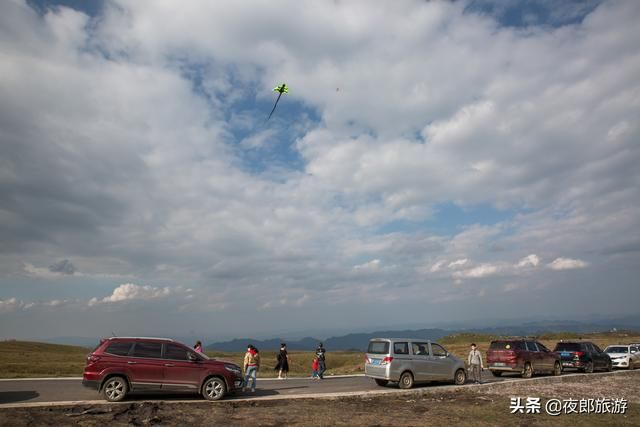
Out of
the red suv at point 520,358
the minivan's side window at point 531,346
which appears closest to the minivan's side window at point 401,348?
the red suv at point 520,358

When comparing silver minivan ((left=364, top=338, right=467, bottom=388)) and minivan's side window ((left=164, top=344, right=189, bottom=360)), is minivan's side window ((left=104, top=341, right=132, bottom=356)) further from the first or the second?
silver minivan ((left=364, top=338, right=467, bottom=388))

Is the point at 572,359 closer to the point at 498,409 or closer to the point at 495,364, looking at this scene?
the point at 495,364

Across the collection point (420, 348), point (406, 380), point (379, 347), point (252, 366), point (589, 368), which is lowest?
point (589, 368)

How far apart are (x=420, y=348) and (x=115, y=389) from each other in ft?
39.3

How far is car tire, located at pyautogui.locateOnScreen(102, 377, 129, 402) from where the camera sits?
14.1m

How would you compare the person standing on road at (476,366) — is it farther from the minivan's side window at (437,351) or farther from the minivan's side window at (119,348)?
the minivan's side window at (119,348)

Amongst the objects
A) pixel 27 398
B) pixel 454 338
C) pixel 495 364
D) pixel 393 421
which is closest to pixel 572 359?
pixel 495 364

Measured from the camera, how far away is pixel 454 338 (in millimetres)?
81938

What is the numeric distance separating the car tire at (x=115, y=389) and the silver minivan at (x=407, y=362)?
970 cm

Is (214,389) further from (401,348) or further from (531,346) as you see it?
(531,346)

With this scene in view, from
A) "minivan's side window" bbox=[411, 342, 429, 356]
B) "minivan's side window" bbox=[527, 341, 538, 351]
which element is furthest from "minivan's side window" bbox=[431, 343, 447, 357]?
"minivan's side window" bbox=[527, 341, 538, 351]

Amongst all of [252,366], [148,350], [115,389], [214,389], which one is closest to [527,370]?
[252,366]

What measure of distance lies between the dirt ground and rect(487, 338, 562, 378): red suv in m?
5.80

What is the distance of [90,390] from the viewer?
1683cm
